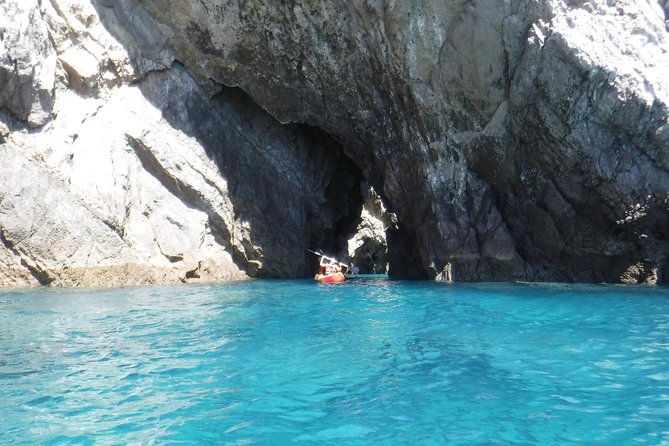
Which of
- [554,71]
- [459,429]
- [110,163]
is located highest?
[554,71]

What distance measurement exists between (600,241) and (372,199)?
16836 mm

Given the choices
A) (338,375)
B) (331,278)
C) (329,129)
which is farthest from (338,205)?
(338,375)

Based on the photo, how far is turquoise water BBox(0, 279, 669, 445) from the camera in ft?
15.2

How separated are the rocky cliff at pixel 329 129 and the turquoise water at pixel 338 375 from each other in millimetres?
5726

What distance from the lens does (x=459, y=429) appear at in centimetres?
462

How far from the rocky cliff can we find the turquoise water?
573cm

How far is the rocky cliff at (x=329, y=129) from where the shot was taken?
15117 millimetres

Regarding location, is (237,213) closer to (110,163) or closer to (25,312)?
(110,163)

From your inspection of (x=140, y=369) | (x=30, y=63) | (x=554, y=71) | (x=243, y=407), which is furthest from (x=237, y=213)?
(x=243, y=407)

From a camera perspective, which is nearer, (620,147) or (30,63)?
(620,147)

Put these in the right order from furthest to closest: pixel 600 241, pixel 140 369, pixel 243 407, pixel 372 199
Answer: pixel 372 199
pixel 600 241
pixel 140 369
pixel 243 407

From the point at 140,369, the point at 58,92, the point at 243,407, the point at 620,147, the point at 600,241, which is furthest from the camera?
the point at 58,92

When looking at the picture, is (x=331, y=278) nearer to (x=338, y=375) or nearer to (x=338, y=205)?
(x=338, y=205)

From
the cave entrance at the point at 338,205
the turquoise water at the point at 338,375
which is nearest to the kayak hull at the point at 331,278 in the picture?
the cave entrance at the point at 338,205
